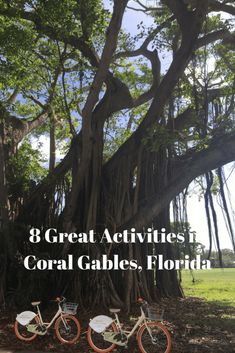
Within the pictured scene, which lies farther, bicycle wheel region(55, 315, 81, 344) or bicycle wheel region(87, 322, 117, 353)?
bicycle wheel region(55, 315, 81, 344)

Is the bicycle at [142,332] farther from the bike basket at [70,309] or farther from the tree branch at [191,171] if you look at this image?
the tree branch at [191,171]

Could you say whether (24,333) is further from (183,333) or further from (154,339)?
(183,333)

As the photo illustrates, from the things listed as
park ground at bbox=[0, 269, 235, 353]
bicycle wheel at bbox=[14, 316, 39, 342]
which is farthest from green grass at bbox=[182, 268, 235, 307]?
bicycle wheel at bbox=[14, 316, 39, 342]

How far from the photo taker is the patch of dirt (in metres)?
4.34

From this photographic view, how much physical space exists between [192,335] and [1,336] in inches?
80.5

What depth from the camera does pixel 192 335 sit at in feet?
15.7

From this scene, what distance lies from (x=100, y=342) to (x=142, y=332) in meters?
0.67

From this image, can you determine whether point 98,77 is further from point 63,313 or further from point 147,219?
point 63,313

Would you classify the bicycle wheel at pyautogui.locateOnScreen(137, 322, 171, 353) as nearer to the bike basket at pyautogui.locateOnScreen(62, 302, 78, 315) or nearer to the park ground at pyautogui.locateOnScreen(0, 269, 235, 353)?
the park ground at pyautogui.locateOnScreen(0, 269, 235, 353)

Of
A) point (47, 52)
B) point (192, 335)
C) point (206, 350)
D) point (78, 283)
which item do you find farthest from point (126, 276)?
point (47, 52)

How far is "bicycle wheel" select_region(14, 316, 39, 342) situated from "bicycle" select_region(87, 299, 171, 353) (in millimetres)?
711

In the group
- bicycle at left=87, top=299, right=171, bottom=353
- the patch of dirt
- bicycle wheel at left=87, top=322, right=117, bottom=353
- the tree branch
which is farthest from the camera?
the tree branch

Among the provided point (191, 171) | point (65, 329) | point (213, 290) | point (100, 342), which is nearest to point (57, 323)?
point (65, 329)

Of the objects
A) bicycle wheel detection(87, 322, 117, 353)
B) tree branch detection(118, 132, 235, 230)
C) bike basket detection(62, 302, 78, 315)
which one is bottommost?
bicycle wheel detection(87, 322, 117, 353)
